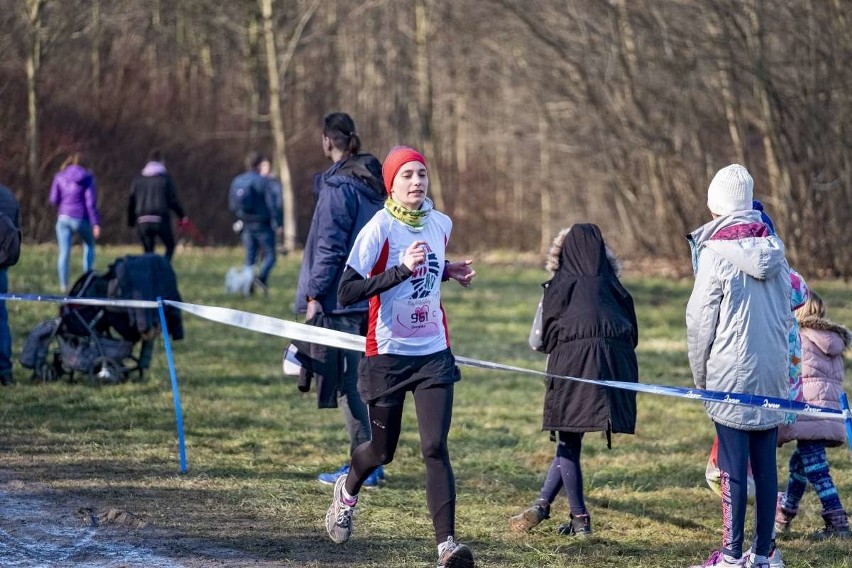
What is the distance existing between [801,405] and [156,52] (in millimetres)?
34379

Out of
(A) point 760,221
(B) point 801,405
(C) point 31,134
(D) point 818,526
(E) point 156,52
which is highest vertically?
(E) point 156,52

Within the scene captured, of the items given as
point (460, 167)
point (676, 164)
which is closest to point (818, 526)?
point (676, 164)

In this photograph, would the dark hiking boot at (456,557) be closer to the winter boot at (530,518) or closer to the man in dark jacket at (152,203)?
the winter boot at (530,518)

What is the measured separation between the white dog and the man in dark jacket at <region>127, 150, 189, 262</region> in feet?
3.74

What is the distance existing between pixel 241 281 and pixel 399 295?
12.7 m

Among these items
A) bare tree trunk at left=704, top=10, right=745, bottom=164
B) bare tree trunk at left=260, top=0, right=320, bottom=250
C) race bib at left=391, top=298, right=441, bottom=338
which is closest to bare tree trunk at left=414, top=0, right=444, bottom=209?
bare tree trunk at left=260, top=0, right=320, bottom=250

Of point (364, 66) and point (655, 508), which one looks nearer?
point (655, 508)

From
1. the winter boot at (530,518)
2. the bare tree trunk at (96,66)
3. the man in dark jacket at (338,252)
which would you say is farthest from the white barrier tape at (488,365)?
the bare tree trunk at (96,66)

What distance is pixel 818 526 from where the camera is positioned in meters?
7.22

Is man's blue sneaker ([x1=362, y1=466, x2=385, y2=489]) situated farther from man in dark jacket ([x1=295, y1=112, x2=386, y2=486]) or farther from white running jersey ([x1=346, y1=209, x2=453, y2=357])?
white running jersey ([x1=346, y1=209, x2=453, y2=357])

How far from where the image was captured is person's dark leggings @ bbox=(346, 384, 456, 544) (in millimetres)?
5734

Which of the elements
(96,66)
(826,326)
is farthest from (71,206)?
(96,66)

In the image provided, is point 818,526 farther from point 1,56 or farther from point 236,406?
point 1,56

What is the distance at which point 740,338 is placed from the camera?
18.7ft
